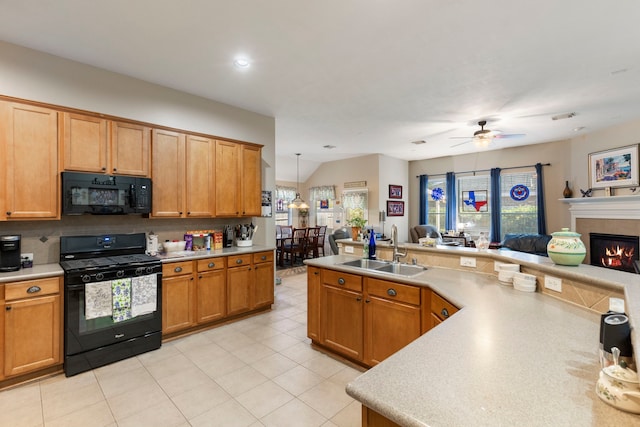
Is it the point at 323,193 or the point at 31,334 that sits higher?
the point at 323,193

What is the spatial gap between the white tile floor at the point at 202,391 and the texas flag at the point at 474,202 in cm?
597

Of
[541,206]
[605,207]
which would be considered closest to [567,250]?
[605,207]

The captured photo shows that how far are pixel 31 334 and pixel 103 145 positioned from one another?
176 centimetres

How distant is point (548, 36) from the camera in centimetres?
241

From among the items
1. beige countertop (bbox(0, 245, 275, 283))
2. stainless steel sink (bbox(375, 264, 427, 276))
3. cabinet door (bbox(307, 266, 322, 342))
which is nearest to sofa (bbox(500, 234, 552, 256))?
stainless steel sink (bbox(375, 264, 427, 276))

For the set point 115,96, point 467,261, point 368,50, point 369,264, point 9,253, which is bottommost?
point 369,264

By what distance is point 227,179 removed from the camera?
3.93 meters

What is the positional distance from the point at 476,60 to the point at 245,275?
349cm

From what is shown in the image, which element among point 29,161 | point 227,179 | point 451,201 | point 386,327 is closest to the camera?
point 386,327

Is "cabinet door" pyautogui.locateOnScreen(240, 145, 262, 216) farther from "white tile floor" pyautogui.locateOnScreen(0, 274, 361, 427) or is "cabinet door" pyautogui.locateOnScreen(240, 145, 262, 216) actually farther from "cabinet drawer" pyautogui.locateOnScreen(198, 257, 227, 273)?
"white tile floor" pyautogui.locateOnScreen(0, 274, 361, 427)

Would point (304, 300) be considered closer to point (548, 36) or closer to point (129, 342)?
point (129, 342)

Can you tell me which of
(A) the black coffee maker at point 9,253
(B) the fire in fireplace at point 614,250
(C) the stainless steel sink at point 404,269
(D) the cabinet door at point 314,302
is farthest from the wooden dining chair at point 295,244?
(B) the fire in fireplace at point 614,250

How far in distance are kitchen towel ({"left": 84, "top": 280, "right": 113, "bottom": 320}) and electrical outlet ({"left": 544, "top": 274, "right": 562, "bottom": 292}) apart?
3.48m

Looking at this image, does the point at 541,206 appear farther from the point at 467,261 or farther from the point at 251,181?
the point at 251,181
